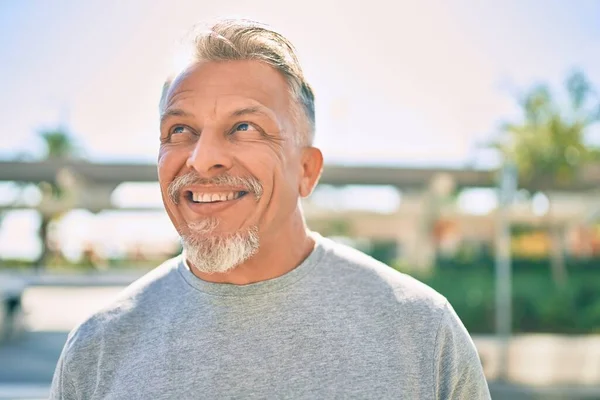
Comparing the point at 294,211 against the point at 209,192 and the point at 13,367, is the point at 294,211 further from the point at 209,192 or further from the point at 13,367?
the point at 13,367

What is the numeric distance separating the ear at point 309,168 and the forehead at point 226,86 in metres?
0.21

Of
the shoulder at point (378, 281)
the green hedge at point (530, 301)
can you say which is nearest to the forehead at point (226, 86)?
the shoulder at point (378, 281)

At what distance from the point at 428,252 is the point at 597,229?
13452 mm

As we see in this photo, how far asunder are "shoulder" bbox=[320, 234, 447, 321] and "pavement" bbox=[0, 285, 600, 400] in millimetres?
2259

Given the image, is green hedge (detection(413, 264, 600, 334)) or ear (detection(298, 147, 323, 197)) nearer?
ear (detection(298, 147, 323, 197))

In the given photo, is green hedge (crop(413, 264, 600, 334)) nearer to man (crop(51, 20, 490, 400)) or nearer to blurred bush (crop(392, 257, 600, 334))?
blurred bush (crop(392, 257, 600, 334))

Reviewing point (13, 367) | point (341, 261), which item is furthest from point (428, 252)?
point (341, 261)

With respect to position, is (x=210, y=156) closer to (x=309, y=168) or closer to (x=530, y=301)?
(x=309, y=168)

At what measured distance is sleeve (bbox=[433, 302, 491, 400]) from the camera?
1718 mm

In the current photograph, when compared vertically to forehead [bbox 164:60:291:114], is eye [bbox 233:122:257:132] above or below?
below

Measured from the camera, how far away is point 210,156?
171 centimetres

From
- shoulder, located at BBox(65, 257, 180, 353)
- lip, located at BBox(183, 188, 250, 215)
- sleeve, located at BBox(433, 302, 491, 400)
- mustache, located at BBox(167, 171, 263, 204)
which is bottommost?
sleeve, located at BBox(433, 302, 491, 400)

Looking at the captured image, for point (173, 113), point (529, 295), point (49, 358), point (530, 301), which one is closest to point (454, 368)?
point (173, 113)

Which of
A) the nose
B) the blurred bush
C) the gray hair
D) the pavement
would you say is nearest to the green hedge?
the blurred bush
